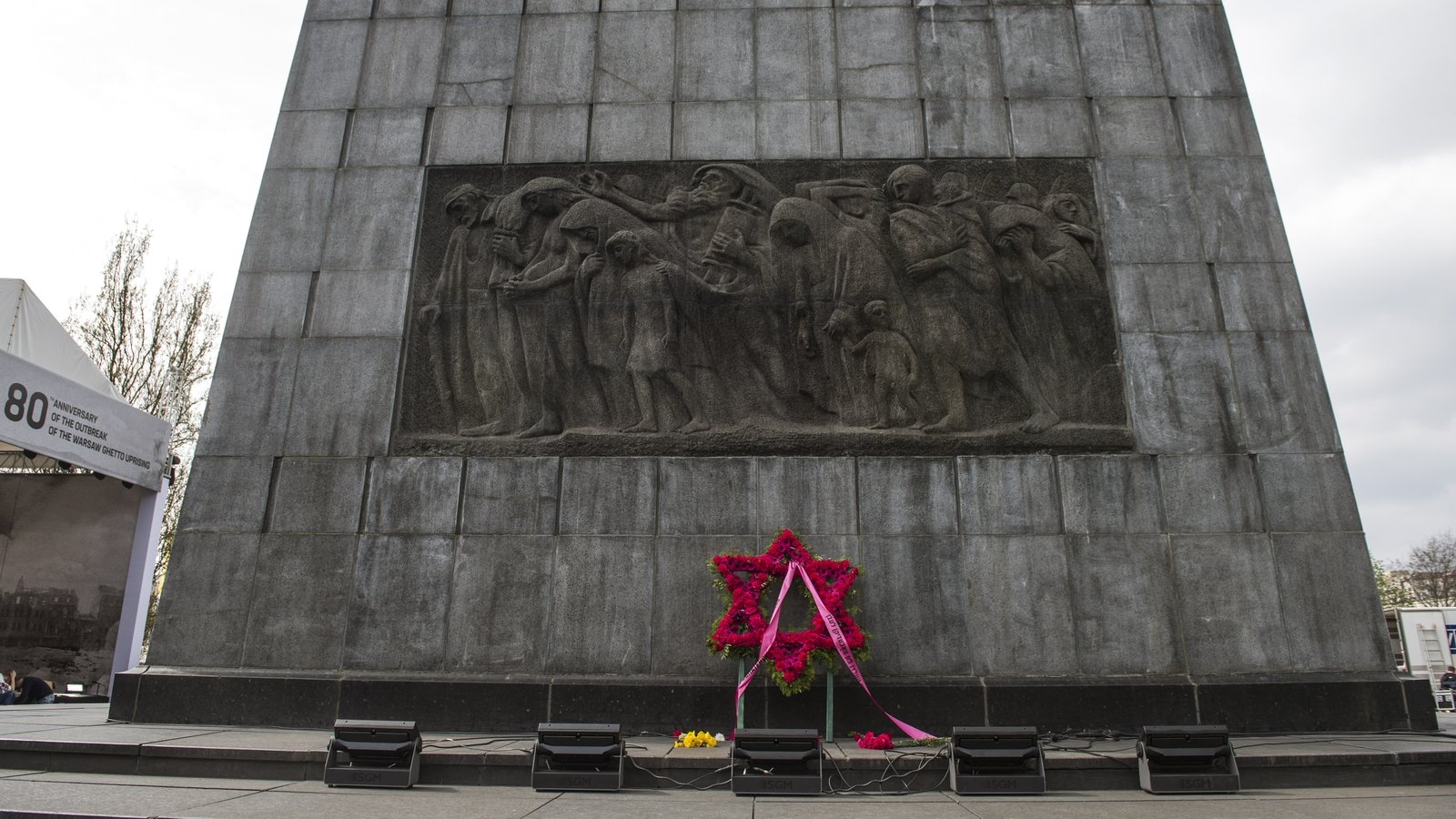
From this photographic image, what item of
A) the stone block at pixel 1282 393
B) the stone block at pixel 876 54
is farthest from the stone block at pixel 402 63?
the stone block at pixel 1282 393

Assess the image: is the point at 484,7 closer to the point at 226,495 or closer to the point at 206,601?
the point at 226,495

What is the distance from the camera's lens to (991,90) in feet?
35.5

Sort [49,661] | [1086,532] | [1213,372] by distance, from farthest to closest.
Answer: [49,661] < [1213,372] < [1086,532]

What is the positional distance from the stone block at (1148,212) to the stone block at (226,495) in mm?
10053

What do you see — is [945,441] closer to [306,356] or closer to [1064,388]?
[1064,388]

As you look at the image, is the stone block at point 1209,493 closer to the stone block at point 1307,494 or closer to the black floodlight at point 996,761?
the stone block at point 1307,494

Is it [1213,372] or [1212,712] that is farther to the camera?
[1213,372]

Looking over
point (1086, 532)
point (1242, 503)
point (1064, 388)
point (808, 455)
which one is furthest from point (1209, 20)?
point (808, 455)

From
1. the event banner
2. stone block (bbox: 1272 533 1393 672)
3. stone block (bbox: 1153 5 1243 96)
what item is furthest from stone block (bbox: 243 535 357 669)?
stone block (bbox: 1153 5 1243 96)

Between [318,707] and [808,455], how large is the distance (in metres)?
5.62

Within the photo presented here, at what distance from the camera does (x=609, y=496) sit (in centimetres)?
941

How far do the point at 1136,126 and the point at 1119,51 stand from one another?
3.76 feet

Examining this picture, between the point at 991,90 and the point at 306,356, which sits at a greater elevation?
the point at 991,90

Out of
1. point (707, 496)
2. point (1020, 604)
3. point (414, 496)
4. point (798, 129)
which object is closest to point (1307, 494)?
point (1020, 604)
